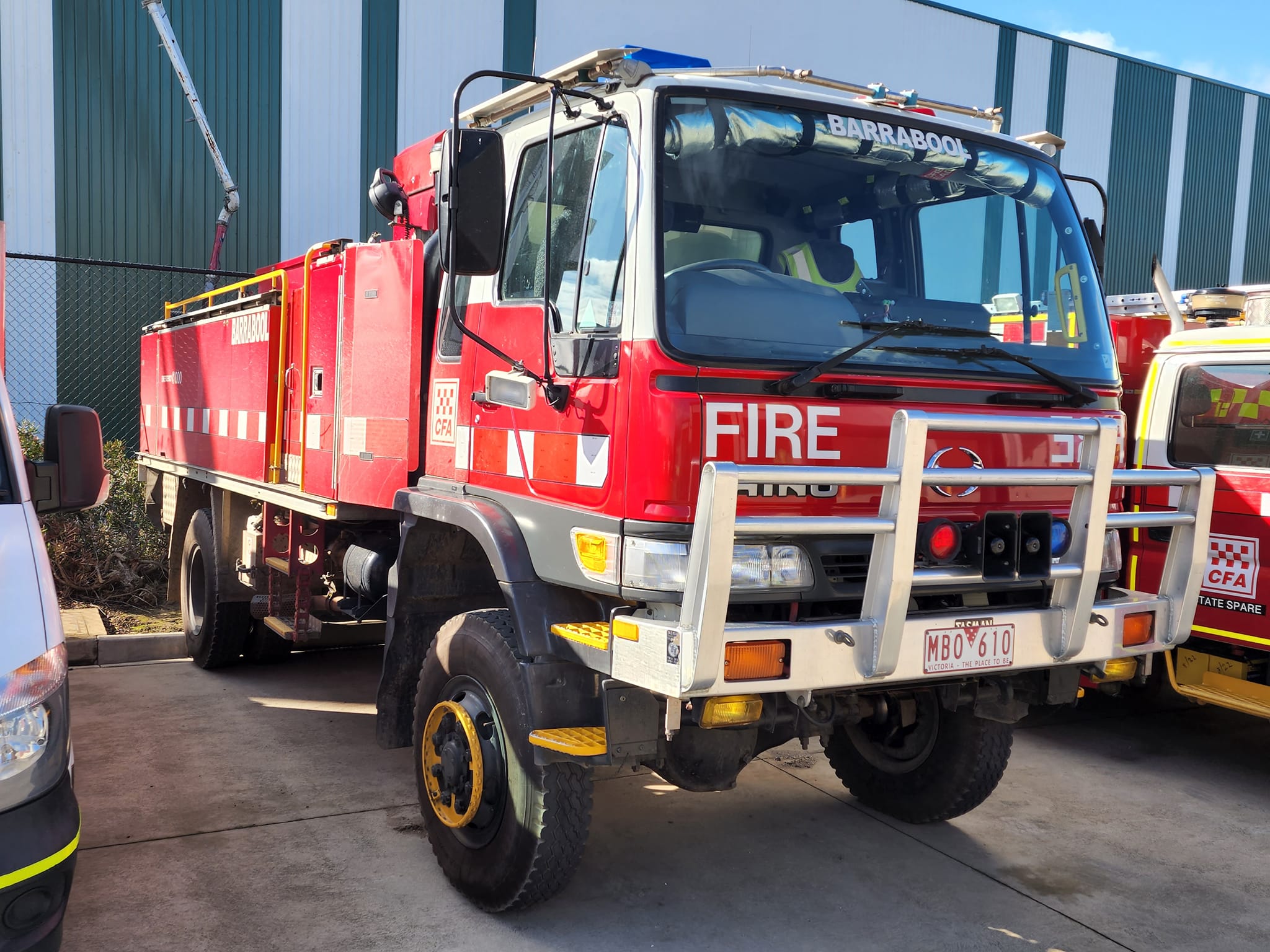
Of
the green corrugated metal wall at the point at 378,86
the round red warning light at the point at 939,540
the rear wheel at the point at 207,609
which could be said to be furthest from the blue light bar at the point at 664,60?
the green corrugated metal wall at the point at 378,86

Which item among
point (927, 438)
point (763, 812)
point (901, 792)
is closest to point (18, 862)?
point (927, 438)

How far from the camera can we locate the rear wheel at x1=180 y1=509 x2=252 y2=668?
21.5 ft

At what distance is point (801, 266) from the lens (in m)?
3.35

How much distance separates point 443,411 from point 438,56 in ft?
33.7

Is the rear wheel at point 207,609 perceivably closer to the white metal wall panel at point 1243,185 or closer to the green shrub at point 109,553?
the green shrub at point 109,553

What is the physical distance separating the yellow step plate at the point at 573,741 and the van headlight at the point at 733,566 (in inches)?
20.8

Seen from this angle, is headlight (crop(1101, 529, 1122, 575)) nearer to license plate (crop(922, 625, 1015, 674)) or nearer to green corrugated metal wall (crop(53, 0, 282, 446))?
license plate (crop(922, 625, 1015, 674))

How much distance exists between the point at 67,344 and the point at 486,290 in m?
9.12

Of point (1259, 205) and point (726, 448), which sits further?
point (1259, 205)

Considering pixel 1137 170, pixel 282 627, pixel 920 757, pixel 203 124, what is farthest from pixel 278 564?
pixel 1137 170

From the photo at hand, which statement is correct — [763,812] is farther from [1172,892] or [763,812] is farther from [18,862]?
[18,862]

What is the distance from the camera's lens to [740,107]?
3270mm

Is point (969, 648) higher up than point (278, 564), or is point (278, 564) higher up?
point (969, 648)

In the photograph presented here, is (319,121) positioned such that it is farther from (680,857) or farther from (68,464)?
(680,857)
